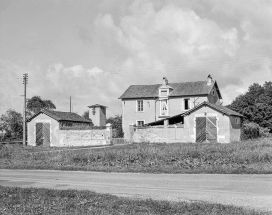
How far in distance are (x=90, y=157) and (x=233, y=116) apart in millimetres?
22337

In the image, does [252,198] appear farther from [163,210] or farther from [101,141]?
[101,141]

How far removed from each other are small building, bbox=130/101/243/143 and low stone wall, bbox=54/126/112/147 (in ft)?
12.1

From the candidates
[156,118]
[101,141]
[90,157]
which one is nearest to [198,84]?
[156,118]

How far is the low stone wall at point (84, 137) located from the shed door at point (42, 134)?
154cm

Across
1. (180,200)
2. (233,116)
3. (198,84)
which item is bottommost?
(180,200)

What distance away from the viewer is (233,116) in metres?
38.6

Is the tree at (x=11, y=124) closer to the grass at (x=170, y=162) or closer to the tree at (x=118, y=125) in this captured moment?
the tree at (x=118, y=125)

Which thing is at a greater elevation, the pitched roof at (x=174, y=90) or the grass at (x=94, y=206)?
the pitched roof at (x=174, y=90)

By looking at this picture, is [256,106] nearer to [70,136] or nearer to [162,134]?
[162,134]

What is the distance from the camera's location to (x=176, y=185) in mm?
11625

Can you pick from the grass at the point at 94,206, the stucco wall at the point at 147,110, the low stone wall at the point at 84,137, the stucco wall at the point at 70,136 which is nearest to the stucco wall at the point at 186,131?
the low stone wall at the point at 84,137

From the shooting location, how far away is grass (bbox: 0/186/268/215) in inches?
300

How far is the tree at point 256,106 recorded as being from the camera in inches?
2156

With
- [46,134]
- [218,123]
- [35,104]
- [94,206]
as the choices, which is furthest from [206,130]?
[35,104]
